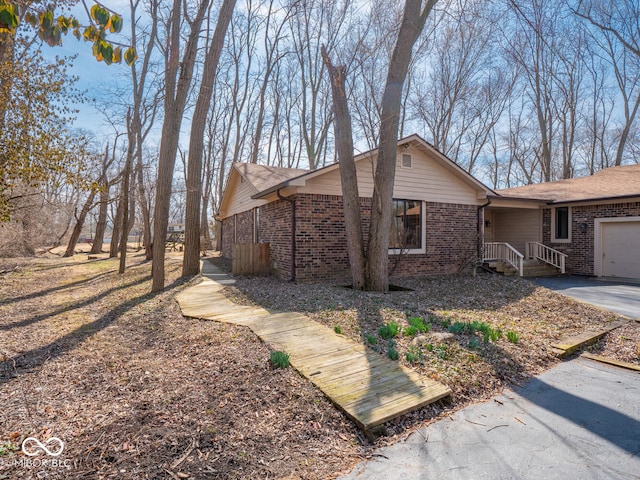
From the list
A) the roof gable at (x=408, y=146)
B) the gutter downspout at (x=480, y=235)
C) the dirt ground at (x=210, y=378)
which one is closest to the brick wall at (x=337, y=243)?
the roof gable at (x=408, y=146)

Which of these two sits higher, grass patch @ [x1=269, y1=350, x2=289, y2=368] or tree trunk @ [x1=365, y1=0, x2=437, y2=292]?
tree trunk @ [x1=365, y1=0, x2=437, y2=292]

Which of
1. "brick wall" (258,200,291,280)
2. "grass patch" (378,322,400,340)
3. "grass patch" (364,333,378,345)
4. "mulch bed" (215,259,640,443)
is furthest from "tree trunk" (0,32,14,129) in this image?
"grass patch" (378,322,400,340)

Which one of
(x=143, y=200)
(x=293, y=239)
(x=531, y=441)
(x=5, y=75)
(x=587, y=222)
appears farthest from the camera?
(x=143, y=200)

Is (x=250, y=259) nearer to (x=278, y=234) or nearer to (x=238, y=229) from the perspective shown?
(x=278, y=234)

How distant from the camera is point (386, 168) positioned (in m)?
7.38

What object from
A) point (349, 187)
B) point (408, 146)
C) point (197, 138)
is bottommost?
point (349, 187)

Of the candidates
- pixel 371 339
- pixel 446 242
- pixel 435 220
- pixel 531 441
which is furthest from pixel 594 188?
pixel 531 441

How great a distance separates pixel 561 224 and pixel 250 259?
37.1 ft

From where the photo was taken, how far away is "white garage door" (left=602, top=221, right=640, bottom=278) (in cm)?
1053

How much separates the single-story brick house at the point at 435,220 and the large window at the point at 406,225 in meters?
0.03

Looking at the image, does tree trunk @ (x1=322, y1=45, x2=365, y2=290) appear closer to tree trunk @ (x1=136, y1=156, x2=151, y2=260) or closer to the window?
the window

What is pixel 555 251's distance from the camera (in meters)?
12.1

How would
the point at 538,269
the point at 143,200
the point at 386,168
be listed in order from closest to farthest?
the point at 386,168 → the point at 538,269 → the point at 143,200
